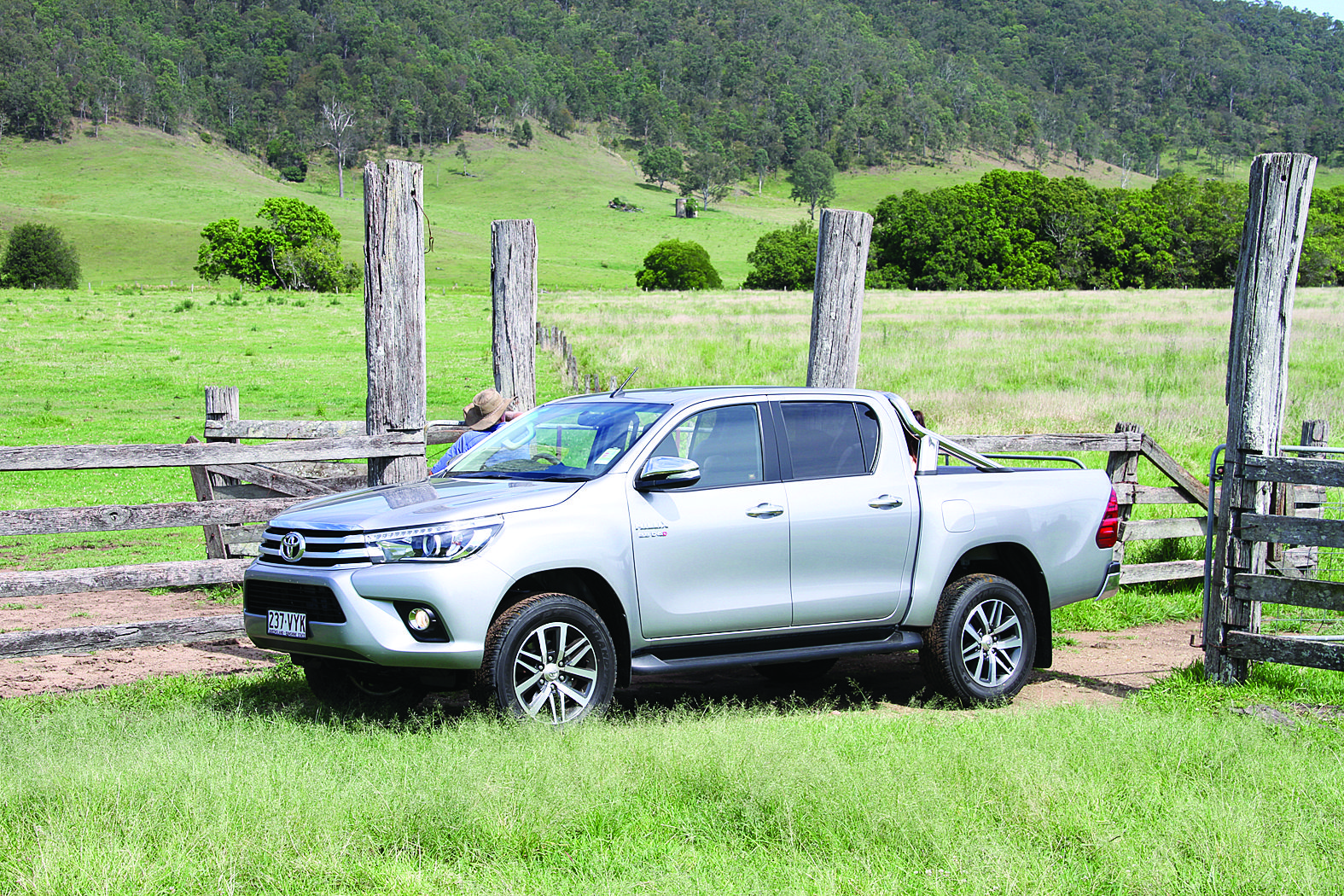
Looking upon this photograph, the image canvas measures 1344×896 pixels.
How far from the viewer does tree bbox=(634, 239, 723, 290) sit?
316 ft

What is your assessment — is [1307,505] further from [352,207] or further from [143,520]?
[352,207]

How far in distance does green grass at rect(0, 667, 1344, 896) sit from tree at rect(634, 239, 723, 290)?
91.1 m

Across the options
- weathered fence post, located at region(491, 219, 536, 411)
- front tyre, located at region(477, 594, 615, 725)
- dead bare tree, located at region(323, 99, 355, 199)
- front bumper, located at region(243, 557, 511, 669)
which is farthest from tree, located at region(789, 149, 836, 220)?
front bumper, located at region(243, 557, 511, 669)

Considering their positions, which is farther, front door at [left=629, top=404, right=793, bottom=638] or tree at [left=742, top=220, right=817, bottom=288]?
tree at [left=742, top=220, right=817, bottom=288]

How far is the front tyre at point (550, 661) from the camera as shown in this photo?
5.71 metres

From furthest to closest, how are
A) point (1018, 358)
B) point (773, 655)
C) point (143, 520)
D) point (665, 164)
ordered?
point (665, 164)
point (1018, 358)
point (143, 520)
point (773, 655)

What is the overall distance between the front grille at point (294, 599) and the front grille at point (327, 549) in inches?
4.9

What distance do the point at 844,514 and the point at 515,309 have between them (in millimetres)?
4498

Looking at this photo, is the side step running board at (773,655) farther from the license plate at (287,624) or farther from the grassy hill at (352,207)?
the grassy hill at (352,207)

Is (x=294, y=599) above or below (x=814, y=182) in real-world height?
below

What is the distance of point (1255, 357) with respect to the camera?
23.6ft

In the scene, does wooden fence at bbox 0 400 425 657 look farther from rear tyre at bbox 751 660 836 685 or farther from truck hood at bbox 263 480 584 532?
rear tyre at bbox 751 660 836 685

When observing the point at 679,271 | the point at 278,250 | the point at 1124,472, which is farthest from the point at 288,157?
the point at 1124,472

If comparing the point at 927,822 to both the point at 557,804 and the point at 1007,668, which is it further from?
the point at 1007,668
